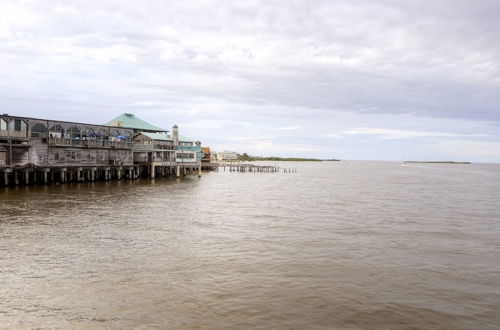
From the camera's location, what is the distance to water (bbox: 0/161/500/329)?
41.3 ft

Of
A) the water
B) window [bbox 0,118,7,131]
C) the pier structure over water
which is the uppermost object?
window [bbox 0,118,7,131]

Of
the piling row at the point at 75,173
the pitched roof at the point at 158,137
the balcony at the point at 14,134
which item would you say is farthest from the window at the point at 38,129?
the pitched roof at the point at 158,137

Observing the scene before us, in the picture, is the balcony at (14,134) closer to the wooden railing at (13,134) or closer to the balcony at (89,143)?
the wooden railing at (13,134)

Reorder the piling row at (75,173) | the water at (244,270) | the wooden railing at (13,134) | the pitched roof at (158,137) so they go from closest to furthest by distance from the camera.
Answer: the water at (244,270)
the wooden railing at (13,134)
the piling row at (75,173)
the pitched roof at (158,137)

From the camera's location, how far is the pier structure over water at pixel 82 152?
163 feet

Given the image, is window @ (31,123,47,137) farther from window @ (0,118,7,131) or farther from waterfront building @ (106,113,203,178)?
waterfront building @ (106,113,203,178)

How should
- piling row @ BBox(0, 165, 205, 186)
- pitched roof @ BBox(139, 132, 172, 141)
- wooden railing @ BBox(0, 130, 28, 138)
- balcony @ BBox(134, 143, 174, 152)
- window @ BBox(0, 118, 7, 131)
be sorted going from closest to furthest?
wooden railing @ BBox(0, 130, 28, 138), window @ BBox(0, 118, 7, 131), piling row @ BBox(0, 165, 205, 186), balcony @ BBox(134, 143, 174, 152), pitched roof @ BBox(139, 132, 172, 141)

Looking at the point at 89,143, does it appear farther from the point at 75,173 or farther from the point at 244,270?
the point at 244,270

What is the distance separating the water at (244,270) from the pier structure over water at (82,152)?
18902 millimetres

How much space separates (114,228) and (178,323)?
1606 centimetres

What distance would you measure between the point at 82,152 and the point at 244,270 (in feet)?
163

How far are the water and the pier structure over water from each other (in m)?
18.9

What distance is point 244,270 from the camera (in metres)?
17.6

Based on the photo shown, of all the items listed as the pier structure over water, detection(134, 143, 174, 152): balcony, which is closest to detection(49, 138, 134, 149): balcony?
the pier structure over water
